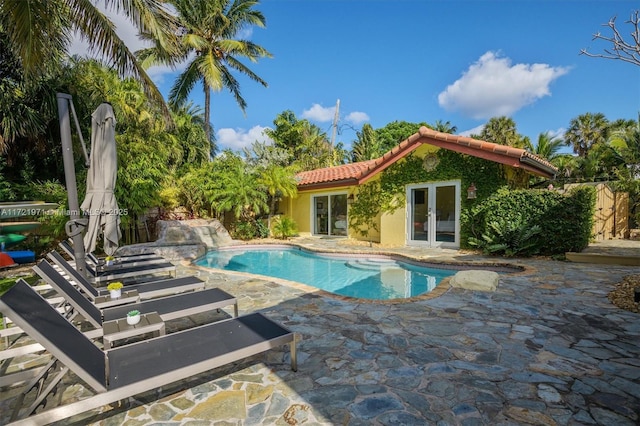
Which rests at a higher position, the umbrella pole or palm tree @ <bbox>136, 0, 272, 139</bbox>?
palm tree @ <bbox>136, 0, 272, 139</bbox>

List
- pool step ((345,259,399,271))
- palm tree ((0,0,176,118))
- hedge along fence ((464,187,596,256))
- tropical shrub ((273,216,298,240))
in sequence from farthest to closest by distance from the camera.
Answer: tropical shrub ((273,216,298,240))
pool step ((345,259,399,271))
hedge along fence ((464,187,596,256))
palm tree ((0,0,176,118))

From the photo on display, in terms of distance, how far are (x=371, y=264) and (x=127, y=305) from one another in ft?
28.5

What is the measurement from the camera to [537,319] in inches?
187

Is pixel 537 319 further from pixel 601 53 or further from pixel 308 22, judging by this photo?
pixel 308 22

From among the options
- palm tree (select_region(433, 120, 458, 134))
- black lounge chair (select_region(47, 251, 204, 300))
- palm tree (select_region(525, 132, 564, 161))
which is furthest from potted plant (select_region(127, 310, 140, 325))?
palm tree (select_region(433, 120, 458, 134))

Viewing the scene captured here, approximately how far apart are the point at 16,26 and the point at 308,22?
39.0 feet

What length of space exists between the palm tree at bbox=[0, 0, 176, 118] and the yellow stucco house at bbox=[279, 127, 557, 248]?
30.0 ft

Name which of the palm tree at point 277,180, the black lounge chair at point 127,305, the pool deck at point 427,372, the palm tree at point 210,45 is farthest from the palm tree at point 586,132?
the black lounge chair at point 127,305

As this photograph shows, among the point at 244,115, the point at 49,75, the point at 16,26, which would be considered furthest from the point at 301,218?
the point at 16,26

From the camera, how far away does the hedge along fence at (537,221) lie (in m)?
9.64

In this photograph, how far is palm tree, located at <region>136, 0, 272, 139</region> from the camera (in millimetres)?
19094

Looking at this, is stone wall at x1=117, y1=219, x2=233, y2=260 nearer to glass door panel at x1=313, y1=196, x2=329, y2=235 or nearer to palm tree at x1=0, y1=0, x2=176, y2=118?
glass door panel at x1=313, y1=196, x2=329, y2=235

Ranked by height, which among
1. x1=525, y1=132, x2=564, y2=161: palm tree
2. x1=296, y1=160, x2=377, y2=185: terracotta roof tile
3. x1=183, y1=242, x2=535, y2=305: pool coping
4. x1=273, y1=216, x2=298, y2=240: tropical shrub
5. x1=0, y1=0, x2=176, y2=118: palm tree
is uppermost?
x1=525, y1=132, x2=564, y2=161: palm tree

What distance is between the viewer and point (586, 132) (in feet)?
98.3
